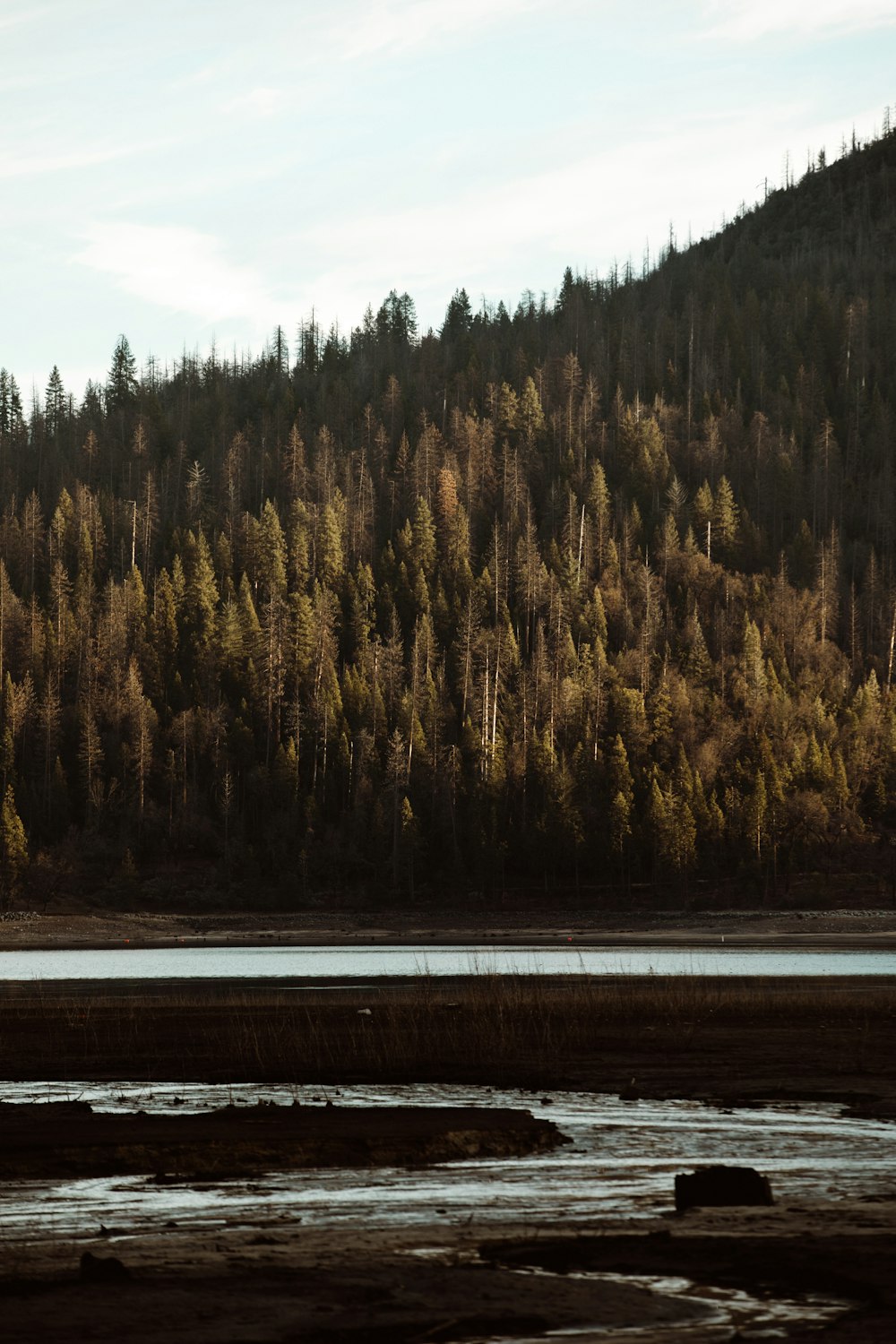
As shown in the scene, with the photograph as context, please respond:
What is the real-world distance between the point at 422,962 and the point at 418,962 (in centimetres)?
495

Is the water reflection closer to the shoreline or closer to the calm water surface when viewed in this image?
the calm water surface

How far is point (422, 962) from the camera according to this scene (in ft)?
254

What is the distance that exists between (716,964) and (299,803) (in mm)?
84803

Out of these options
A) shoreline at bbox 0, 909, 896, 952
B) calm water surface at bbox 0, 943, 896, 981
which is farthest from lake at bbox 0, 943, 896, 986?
shoreline at bbox 0, 909, 896, 952

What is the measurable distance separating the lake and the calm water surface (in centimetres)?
4

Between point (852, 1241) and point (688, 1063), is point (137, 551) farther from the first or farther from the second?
point (852, 1241)

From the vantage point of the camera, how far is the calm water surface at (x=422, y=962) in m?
63.1

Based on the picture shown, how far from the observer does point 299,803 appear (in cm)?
14925

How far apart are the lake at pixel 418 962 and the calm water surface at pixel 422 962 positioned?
0.04 meters

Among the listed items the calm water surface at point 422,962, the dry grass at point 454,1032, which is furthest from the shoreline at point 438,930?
the dry grass at point 454,1032

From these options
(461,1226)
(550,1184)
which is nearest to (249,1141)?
(550,1184)

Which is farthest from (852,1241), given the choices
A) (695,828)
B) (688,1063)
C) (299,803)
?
(299,803)

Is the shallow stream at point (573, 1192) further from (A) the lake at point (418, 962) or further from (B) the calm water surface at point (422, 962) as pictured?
(B) the calm water surface at point (422, 962)

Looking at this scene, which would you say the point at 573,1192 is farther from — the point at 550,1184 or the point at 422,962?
the point at 422,962
